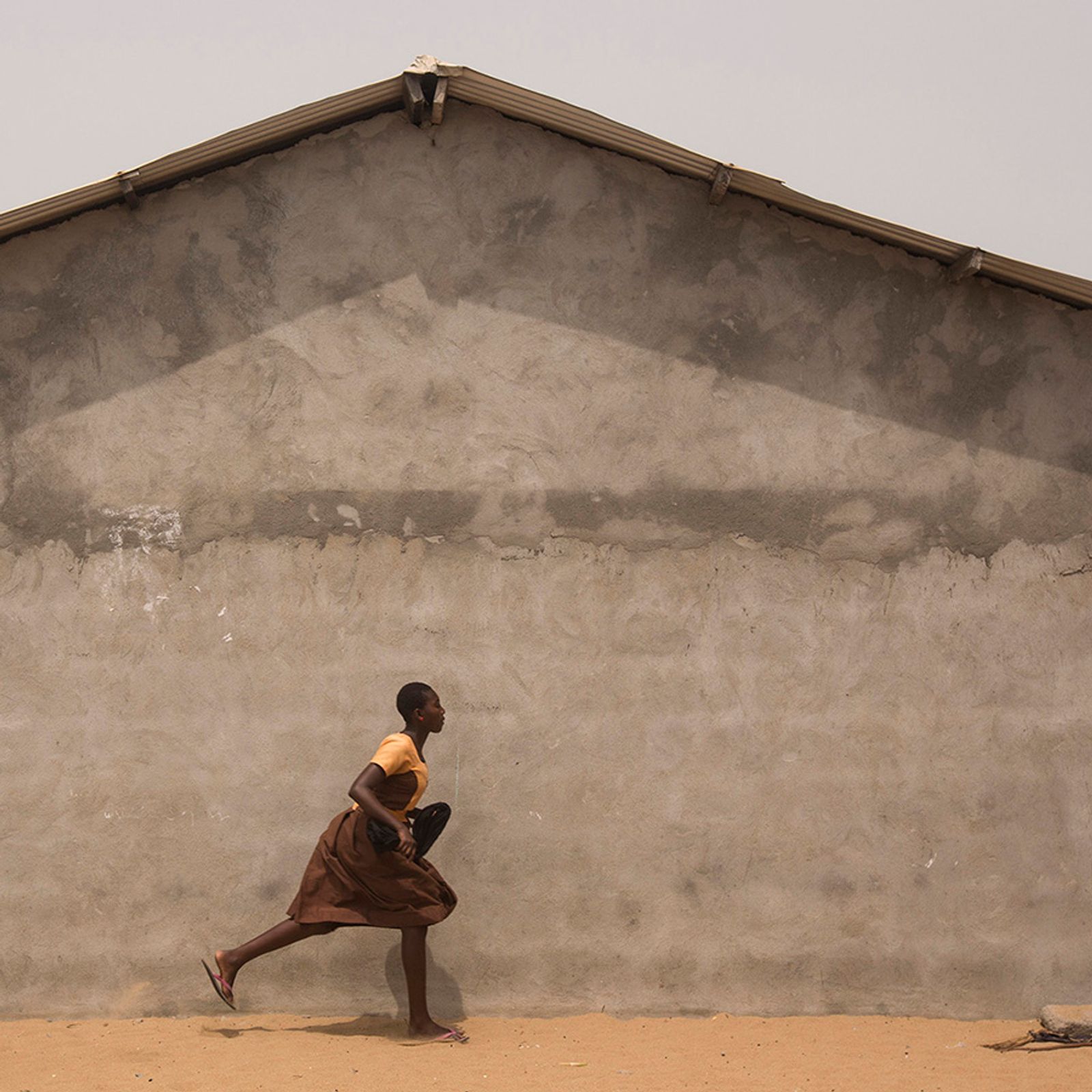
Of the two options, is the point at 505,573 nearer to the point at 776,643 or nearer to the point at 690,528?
the point at 690,528

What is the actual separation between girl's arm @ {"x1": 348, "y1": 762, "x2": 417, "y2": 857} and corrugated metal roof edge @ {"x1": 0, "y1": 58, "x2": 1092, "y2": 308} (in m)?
3.29

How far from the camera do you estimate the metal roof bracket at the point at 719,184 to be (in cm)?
700

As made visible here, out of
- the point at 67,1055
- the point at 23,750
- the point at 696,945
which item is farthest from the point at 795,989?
the point at 23,750

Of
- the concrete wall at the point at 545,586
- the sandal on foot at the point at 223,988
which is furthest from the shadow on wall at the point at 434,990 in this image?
the sandal on foot at the point at 223,988

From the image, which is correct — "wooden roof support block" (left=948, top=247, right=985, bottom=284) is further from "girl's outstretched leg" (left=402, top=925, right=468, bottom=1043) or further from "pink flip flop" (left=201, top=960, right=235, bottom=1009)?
"pink flip flop" (left=201, top=960, right=235, bottom=1009)

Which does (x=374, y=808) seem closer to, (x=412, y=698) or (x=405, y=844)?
(x=405, y=844)

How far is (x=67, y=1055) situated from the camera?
617 cm

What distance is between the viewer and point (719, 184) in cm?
711

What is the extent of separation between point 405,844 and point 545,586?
164cm

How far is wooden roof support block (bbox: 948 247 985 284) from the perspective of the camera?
23.1 feet

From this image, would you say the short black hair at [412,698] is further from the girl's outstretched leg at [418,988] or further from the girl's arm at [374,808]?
the girl's outstretched leg at [418,988]

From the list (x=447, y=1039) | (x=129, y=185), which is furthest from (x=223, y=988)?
(x=129, y=185)

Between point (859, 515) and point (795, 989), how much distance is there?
2.51 metres

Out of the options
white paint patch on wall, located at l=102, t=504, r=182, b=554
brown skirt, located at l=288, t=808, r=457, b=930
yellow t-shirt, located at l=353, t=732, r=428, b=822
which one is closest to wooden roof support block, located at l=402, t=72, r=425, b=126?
white paint patch on wall, located at l=102, t=504, r=182, b=554
